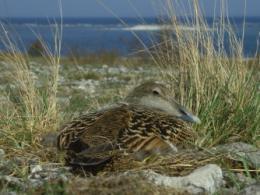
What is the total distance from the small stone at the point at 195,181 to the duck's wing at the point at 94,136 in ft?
1.31

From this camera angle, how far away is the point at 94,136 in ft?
19.8

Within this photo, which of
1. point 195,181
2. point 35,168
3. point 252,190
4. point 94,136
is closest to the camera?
point 252,190

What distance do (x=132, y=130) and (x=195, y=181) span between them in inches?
29.7

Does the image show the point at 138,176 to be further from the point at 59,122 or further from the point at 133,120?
the point at 59,122

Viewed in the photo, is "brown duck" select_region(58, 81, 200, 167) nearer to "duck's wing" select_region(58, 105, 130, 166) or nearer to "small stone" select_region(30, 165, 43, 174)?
"duck's wing" select_region(58, 105, 130, 166)

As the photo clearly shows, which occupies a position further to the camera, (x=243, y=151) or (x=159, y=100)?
(x=159, y=100)

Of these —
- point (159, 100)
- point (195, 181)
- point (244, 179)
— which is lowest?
point (244, 179)

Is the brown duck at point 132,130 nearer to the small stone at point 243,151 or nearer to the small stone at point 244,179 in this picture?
the small stone at point 243,151

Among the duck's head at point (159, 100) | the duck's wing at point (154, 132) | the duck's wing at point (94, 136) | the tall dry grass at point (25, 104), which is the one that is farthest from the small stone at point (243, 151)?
the tall dry grass at point (25, 104)

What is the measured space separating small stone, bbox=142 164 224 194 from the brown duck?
33 cm

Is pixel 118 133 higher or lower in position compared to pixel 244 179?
higher

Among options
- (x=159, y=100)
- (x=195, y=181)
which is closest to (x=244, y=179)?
(x=195, y=181)

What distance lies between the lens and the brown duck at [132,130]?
5895 mm

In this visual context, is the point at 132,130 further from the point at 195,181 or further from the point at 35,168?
the point at 35,168
